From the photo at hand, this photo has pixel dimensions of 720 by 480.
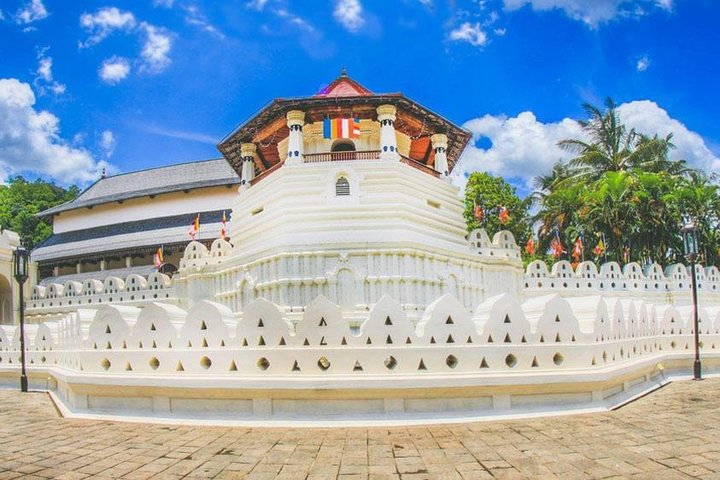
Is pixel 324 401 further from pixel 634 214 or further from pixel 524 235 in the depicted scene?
pixel 524 235

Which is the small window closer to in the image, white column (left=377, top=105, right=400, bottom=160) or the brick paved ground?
white column (left=377, top=105, right=400, bottom=160)

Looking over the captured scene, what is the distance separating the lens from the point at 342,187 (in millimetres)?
22047

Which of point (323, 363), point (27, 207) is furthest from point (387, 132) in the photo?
point (27, 207)

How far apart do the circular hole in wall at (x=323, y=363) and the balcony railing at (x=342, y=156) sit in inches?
586

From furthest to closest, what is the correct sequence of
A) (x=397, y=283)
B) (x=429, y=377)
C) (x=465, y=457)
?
(x=397, y=283) < (x=429, y=377) < (x=465, y=457)

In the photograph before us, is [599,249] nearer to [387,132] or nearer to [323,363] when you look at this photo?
[387,132]

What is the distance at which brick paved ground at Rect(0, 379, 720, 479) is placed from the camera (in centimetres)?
579

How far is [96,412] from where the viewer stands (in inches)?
366

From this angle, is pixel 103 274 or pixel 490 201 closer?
pixel 490 201

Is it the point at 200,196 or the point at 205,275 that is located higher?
the point at 200,196

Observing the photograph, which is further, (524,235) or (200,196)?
(200,196)

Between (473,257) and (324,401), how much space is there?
15.3 meters

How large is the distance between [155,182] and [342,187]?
3025cm

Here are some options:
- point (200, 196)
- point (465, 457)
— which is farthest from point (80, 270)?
point (465, 457)
